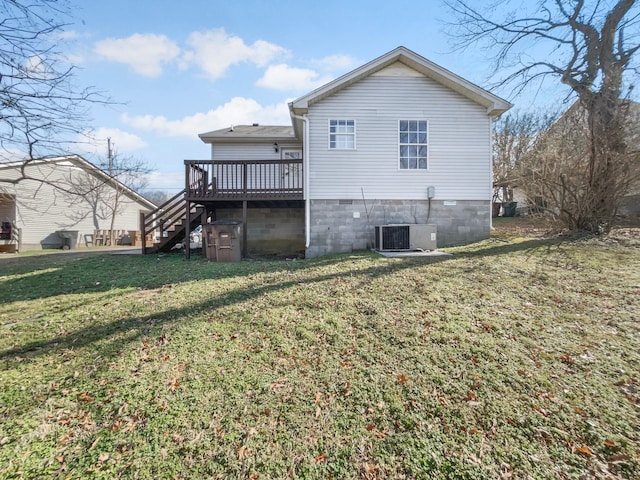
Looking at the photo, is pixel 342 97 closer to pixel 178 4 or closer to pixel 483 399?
pixel 178 4

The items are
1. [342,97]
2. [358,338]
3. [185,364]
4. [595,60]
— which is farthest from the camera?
[595,60]

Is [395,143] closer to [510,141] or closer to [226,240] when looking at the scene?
[226,240]

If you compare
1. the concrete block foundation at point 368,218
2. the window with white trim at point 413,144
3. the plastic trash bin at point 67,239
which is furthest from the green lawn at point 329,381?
the plastic trash bin at point 67,239

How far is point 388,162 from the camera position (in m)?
9.65

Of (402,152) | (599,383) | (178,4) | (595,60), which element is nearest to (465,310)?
(599,383)

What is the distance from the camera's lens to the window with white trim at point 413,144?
31.7ft

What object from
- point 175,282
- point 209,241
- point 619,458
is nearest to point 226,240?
point 209,241

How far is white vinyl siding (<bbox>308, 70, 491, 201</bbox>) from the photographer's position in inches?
376

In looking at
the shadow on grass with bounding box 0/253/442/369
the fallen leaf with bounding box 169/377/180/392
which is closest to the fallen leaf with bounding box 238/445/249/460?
the fallen leaf with bounding box 169/377/180/392

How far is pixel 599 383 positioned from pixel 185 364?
402 cm

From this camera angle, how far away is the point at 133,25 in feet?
23.3

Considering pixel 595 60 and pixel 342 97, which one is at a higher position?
pixel 595 60

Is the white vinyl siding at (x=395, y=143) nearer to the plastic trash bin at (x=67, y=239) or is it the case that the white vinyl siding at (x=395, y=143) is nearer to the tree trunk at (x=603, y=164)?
the tree trunk at (x=603, y=164)

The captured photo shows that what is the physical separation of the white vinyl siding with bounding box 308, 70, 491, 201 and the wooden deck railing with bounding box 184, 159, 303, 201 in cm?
93
